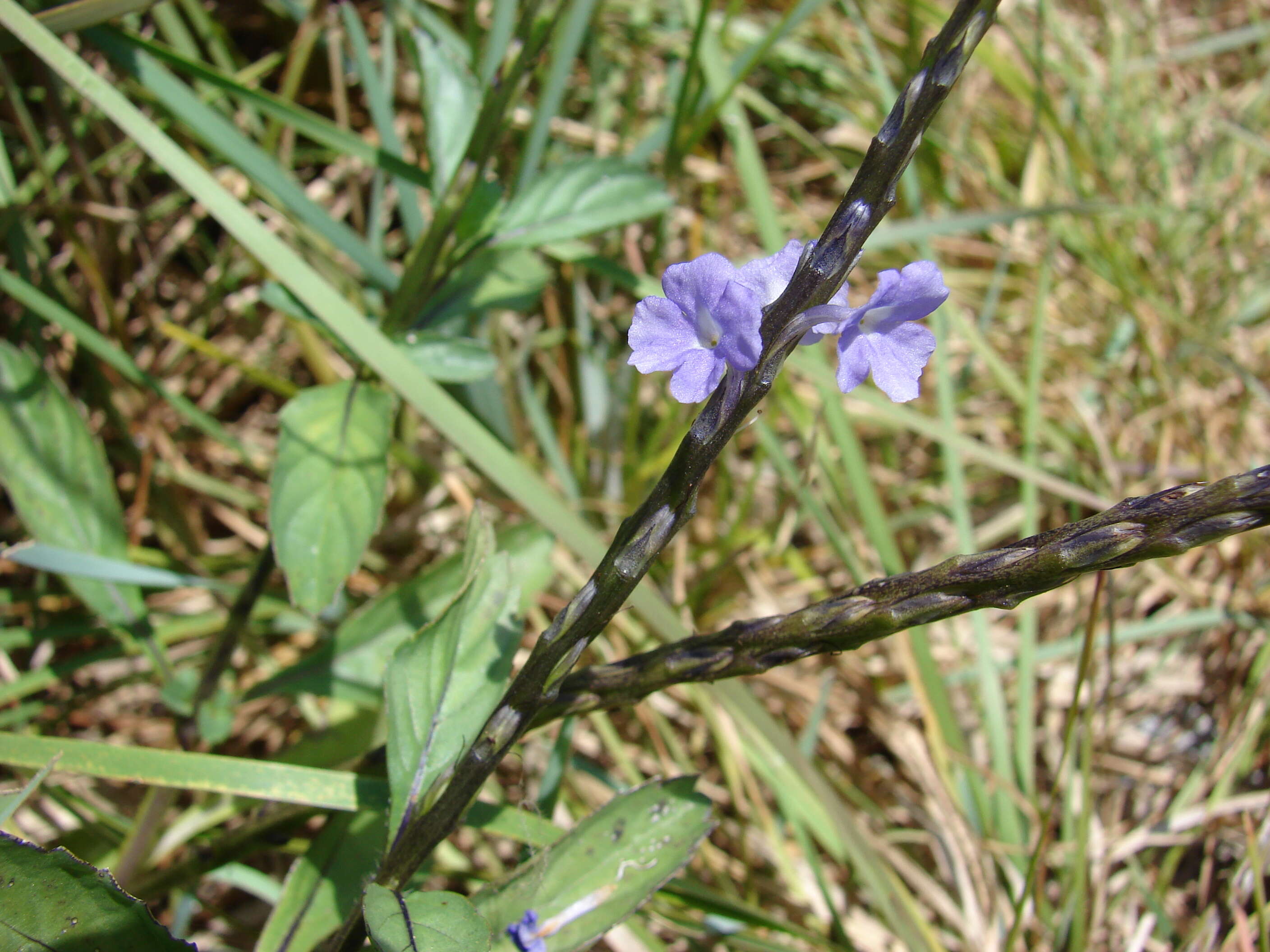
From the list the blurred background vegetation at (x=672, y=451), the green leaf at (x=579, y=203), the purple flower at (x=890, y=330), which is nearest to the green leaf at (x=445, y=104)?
the blurred background vegetation at (x=672, y=451)

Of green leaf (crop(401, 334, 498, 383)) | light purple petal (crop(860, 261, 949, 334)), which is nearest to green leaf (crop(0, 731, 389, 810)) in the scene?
green leaf (crop(401, 334, 498, 383))

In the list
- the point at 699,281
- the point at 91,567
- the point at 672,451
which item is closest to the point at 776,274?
the point at 699,281

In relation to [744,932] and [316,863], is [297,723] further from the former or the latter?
[744,932]

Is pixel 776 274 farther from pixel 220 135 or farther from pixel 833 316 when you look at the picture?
pixel 220 135

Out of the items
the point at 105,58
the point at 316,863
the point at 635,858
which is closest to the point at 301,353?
the point at 105,58

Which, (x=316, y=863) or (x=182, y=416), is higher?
(x=182, y=416)

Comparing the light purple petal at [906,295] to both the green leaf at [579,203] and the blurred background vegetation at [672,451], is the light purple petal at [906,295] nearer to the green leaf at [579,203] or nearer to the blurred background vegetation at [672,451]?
the blurred background vegetation at [672,451]
